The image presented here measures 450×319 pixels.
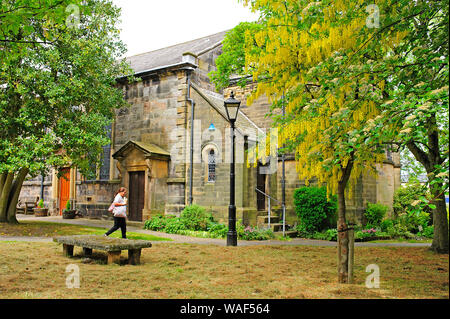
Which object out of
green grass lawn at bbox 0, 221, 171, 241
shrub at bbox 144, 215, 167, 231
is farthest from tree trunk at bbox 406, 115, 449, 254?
shrub at bbox 144, 215, 167, 231

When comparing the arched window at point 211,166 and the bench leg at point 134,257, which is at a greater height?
the arched window at point 211,166

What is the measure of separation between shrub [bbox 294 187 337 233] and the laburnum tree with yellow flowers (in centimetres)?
761

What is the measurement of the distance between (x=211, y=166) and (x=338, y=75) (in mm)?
11352

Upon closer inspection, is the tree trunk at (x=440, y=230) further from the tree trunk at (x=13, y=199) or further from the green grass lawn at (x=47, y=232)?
the tree trunk at (x=13, y=199)

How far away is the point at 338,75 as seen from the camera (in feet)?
21.0

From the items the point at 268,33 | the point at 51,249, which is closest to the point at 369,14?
the point at 268,33

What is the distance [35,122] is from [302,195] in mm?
11996

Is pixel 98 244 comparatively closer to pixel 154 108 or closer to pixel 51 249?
pixel 51 249

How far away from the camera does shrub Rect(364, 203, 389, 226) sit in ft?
54.6

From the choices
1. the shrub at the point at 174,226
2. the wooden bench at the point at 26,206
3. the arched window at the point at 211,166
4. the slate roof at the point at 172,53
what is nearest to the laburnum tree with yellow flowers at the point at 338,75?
the arched window at the point at 211,166

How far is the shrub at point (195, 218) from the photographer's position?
15961 mm

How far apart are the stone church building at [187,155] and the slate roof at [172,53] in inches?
6.1
